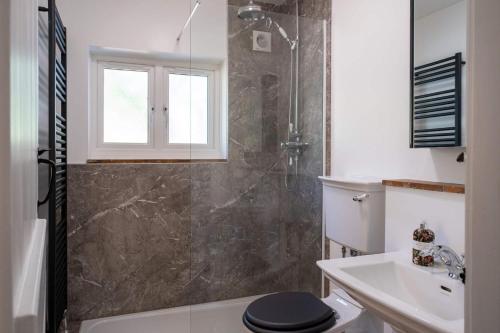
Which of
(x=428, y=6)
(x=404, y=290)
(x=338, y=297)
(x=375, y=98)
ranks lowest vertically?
(x=338, y=297)

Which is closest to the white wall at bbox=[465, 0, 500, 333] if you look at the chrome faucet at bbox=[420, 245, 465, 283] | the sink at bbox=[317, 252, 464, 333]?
the sink at bbox=[317, 252, 464, 333]

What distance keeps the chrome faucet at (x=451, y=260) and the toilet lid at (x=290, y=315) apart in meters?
0.54

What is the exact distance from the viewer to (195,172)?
86.4 inches

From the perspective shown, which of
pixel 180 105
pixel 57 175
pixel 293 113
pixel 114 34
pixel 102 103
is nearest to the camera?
pixel 57 175

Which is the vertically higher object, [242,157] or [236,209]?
[242,157]

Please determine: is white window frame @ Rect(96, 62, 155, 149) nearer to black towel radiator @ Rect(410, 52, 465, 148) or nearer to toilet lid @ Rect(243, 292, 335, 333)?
toilet lid @ Rect(243, 292, 335, 333)

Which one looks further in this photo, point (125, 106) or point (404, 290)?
point (125, 106)

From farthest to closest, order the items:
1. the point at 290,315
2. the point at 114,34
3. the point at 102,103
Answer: the point at 102,103
the point at 114,34
the point at 290,315

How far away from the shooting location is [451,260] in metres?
1.16

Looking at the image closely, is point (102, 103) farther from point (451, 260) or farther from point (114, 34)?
point (451, 260)

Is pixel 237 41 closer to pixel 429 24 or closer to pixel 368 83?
pixel 368 83

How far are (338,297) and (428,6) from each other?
142cm

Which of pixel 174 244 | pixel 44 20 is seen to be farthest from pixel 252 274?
pixel 44 20

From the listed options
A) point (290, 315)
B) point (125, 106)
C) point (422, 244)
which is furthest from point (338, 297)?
point (125, 106)
